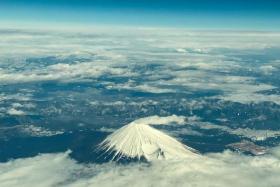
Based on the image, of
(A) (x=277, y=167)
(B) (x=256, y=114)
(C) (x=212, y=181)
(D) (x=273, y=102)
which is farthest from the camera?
(D) (x=273, y=102)

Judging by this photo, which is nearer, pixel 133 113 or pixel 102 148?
pixel 102 148

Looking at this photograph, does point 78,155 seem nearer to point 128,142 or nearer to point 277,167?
point 128,142

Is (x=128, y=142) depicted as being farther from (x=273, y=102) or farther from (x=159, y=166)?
(x=273, y=102)

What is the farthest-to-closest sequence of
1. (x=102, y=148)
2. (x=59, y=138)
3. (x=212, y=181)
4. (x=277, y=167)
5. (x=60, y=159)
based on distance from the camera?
(x=59, y=138)
(x=102, y=148)
(x=60, y=159)
(x=277, y=167)
(x=212, y=181)

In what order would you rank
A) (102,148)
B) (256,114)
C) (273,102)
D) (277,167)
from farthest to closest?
(273,102), (256,114), (102,148), (277,167)

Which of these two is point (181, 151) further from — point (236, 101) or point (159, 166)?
point (236, 101)

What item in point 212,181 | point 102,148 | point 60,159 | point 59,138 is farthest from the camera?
point 59,138

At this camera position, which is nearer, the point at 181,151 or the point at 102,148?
the point at 181,151

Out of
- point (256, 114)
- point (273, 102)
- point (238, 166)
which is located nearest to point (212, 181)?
point (238, 166)

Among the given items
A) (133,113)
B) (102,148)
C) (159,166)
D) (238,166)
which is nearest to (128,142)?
(102,148)
